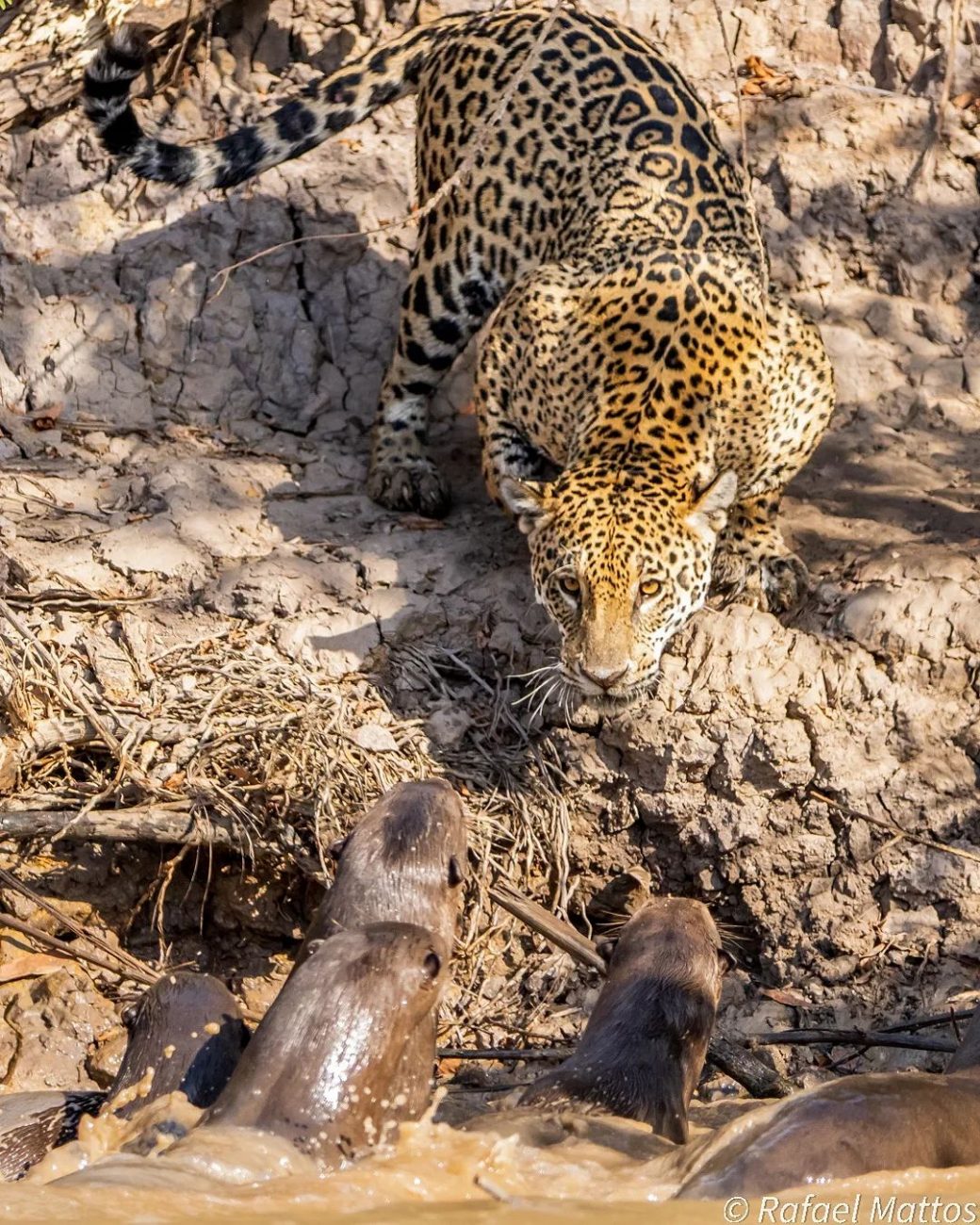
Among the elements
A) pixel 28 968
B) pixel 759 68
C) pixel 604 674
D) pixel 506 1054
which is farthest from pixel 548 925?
pixel 759 68

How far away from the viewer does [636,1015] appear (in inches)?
259

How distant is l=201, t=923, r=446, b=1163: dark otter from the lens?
5.87 m

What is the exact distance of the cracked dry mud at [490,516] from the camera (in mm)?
8094

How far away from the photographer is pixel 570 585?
777cm

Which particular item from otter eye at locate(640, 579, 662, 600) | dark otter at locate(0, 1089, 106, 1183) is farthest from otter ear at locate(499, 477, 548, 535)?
dark otter at locate(0, 1089, 106, 1183)

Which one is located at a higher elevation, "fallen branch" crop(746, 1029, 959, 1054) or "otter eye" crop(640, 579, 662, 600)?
"otter eye" crop(640, 579, 662, 600)

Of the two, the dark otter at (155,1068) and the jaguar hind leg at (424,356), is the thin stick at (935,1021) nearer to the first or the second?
the dark otter at (155,1068)

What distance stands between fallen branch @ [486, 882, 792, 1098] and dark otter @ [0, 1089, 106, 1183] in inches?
73.7

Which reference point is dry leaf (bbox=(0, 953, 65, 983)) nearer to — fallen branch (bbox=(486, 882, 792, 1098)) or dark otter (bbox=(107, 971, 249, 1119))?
dark otter (bbox=(107, 971, 249, 1119))

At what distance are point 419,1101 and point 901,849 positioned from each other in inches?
107

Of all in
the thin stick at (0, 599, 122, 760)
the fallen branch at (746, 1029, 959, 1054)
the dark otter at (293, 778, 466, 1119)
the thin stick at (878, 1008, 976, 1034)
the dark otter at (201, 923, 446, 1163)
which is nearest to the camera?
the dark otter at (201, 923, 446, 1163)

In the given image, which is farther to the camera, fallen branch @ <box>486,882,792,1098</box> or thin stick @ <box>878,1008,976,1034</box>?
thin stick @ <box>878,1008,976,1034</box>

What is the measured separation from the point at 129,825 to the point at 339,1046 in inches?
89.4

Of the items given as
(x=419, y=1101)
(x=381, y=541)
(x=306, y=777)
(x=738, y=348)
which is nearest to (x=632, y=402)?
(x=738, y=348)
